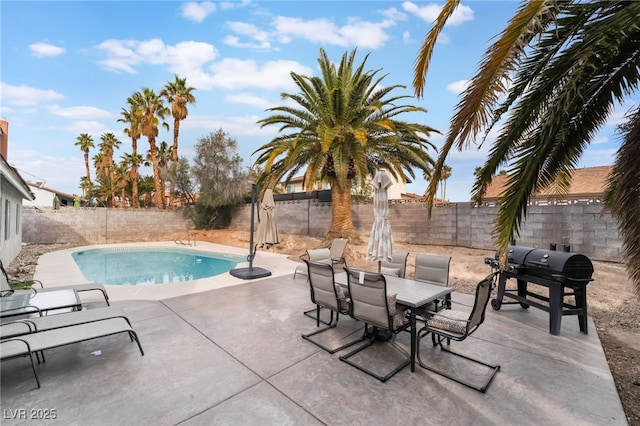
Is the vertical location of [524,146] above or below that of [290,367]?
above

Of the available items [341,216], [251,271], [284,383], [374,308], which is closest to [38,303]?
[284,383]

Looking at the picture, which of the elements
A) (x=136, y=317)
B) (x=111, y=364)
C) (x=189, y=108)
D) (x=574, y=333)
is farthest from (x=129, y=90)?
(x=574, y=333)

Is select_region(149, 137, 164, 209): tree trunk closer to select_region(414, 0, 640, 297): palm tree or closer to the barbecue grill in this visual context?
select_region(414, 0, 640, 297): palm tree

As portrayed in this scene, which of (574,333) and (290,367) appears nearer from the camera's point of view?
(290,367)

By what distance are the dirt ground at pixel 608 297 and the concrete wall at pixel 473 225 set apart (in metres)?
0.45

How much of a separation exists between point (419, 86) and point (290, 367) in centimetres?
365

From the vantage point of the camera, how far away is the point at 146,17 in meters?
8.51

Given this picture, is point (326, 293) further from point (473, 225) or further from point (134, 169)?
point (134, 169)

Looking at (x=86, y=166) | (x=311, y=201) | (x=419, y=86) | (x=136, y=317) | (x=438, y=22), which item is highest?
(x=86, y=166)

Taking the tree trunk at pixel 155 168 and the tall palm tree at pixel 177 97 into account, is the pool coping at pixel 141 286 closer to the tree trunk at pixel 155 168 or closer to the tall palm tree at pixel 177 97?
the tree trunk at pixel 155 168

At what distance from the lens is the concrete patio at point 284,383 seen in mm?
2305

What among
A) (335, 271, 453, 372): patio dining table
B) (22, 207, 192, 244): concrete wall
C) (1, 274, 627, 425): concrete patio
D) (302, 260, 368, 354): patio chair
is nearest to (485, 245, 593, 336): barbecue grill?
(1, 274, 627, 425): concrete patio

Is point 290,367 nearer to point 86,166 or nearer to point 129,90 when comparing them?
point 129,90

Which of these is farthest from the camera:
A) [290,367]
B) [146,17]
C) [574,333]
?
[146,17]
